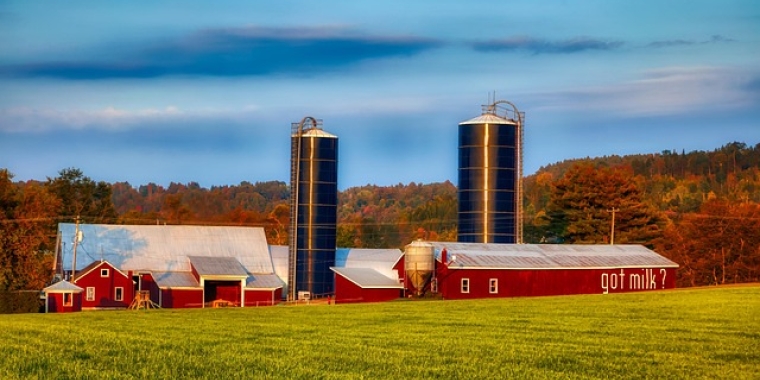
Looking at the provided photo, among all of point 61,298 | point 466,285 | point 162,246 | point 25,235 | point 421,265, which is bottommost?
point 61,298

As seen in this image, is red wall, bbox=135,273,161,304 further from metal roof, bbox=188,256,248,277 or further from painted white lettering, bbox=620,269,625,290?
painted white lettering, bbox=620,269,625,290

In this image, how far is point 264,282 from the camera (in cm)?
7288

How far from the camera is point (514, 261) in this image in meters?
69.6

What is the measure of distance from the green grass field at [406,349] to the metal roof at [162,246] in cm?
3988

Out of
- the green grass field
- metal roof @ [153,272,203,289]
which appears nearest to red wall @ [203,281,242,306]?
metal roof @ [153,272,203,289]

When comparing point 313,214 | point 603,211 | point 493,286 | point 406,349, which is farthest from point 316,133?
point 406,349

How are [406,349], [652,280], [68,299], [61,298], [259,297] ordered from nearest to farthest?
1. [406,349]
2. [61,298]
3. [68,299]
4. [259,297]
5. [652,280]

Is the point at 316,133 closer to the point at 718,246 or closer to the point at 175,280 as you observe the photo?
the point at 175,280

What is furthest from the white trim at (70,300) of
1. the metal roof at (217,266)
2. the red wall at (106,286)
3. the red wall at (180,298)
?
the metal roof at (217,266)

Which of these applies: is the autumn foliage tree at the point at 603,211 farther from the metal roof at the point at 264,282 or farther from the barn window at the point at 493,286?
the metal roof at the point at 264,282

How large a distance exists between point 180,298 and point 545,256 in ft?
75.6

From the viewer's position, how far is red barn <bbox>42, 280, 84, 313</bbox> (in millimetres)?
58938

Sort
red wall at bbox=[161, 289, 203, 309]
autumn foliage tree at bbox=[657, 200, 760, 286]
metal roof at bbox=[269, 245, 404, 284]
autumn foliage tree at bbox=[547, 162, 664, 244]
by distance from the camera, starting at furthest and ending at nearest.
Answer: autumn foliage tree at bbox=[547, 162, 664, 244] < autumn foliage tree at bbox=[657, 200, 760, 286] < metal roof at bbox=[269, 245, 404, 284] < red wall at bbox=[161, 289, 203, 309]

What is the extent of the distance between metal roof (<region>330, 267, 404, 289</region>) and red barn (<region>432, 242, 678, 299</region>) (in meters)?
3.60
